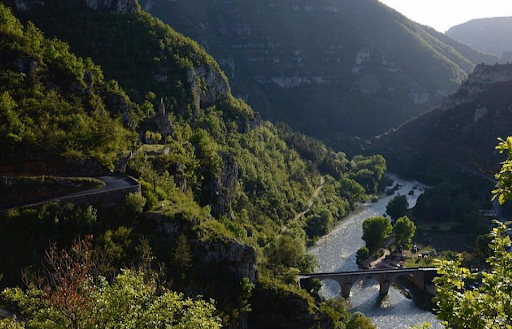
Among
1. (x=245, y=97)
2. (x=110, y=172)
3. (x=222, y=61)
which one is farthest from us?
(x=222, y=61)

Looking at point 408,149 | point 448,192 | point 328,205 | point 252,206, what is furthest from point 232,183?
point 408,149

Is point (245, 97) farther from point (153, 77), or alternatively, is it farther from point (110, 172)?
point (110, 172)

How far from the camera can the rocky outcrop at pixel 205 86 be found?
280 feet

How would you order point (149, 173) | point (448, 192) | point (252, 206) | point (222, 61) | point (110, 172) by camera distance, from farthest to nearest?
point (222, 61), point (448, 192), point (252, 206), point (149, 173), point (110, 172)

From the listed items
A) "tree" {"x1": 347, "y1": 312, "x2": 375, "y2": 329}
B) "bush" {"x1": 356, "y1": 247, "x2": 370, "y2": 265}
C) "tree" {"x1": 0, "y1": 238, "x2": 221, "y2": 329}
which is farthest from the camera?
"bush" {"x1": 356, "y1": 247, "x2": 370, "y2": 265}

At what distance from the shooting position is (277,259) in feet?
189

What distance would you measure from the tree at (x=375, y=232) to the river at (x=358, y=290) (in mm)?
3369

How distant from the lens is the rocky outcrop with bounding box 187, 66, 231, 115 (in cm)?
8525

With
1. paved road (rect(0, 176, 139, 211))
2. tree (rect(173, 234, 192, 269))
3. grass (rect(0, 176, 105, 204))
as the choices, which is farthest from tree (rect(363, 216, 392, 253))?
grass (rect(0, 176, 105, 204))

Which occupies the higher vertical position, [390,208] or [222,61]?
[222,61]

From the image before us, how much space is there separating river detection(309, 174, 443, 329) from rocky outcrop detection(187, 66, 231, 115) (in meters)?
38.1

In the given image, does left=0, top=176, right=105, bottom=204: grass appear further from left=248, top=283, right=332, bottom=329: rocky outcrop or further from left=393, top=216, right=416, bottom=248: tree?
left=393, top=216, right=416, bottom=248: tree

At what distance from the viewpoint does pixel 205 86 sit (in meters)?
93.4

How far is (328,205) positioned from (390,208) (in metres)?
14.6
